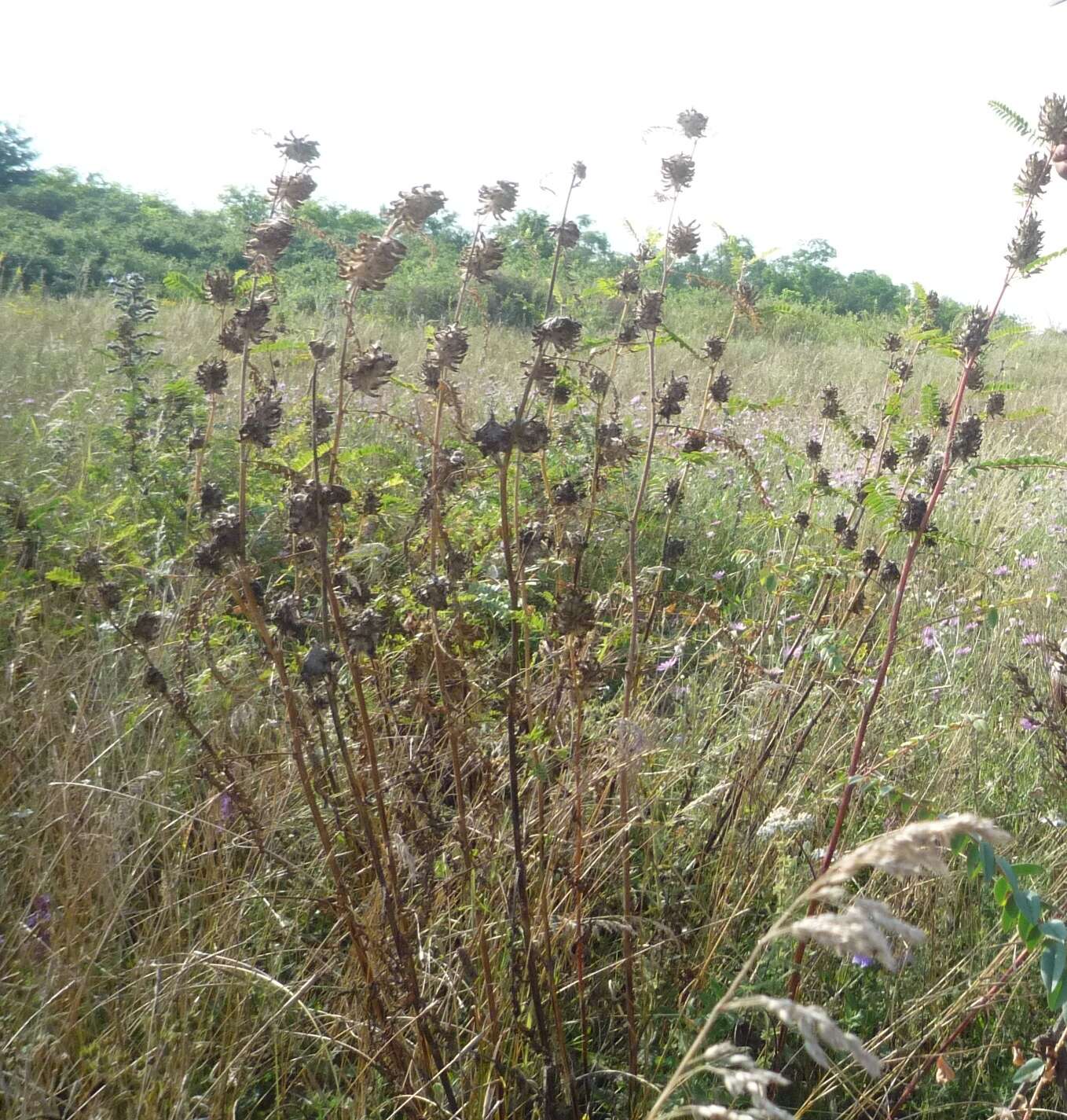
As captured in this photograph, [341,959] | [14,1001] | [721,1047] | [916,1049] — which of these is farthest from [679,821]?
[721,1047]

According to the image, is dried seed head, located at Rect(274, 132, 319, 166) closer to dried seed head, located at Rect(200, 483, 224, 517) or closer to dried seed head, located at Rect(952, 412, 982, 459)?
dried seed head, located at Rect(200, 483, 224, 517)

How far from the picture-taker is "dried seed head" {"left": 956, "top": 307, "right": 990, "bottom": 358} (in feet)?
5.11

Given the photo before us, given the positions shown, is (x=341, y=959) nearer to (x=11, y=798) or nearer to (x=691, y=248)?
(x=11, y=798)

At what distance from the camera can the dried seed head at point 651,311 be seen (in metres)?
1.79

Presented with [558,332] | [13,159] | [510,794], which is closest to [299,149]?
[558,332]

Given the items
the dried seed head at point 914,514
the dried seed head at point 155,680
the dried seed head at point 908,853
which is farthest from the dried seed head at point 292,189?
the dried seed head at point 908,853

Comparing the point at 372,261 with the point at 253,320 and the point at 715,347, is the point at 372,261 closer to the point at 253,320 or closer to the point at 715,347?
the point at 253,320

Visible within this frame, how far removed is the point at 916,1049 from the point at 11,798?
5.58 ft

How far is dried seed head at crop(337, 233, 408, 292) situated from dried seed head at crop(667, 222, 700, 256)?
35.6 inches

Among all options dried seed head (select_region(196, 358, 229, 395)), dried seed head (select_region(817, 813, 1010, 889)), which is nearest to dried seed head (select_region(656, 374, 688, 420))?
dried seed head (select_region(196, 358, 229, 395))

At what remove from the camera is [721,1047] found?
703 millimetres

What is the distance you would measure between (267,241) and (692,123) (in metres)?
0.99

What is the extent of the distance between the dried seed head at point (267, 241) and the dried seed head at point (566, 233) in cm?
41

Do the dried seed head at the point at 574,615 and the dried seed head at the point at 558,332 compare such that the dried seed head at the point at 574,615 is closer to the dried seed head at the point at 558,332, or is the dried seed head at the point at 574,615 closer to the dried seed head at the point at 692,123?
the dried seed head at the point at 558,332
